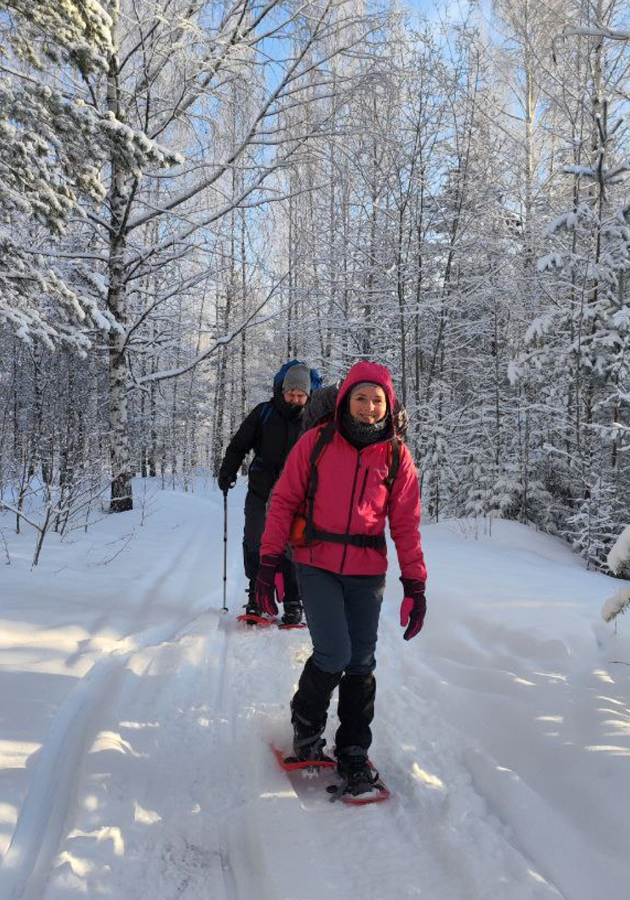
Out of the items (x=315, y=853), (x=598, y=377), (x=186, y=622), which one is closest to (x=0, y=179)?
(x=186, y=622)

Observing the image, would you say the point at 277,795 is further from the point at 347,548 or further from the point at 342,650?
the point at 347,548

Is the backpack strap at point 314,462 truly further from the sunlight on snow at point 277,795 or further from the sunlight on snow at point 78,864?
the sunlight on snow at point 78,864

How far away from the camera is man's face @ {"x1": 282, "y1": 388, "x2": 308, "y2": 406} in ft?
15.3

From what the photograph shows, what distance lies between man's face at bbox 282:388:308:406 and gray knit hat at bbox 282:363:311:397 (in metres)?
0.02

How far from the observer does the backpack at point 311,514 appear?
269 centimetres

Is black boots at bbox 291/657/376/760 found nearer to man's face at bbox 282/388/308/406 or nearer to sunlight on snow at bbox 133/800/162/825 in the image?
sunlight on snow at bbox 133/800/162/825

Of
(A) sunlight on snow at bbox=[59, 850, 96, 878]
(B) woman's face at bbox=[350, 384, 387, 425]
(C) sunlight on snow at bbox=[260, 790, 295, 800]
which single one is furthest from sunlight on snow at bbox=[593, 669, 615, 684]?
(A) sunlight on snow at bbox=[59, 850, 96, 878]

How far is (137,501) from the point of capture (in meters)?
13.0

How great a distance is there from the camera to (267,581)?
9.14 ft

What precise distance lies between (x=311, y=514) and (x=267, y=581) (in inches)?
16.0

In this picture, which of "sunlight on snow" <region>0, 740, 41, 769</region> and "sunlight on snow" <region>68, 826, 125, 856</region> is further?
"sunlight on snow" <region>0, 740, 41, 769</region>

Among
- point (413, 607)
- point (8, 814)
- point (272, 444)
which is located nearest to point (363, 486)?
point (413, 607)

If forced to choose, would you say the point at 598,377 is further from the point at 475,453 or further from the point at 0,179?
the point at 0,179

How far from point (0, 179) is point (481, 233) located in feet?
35.5
